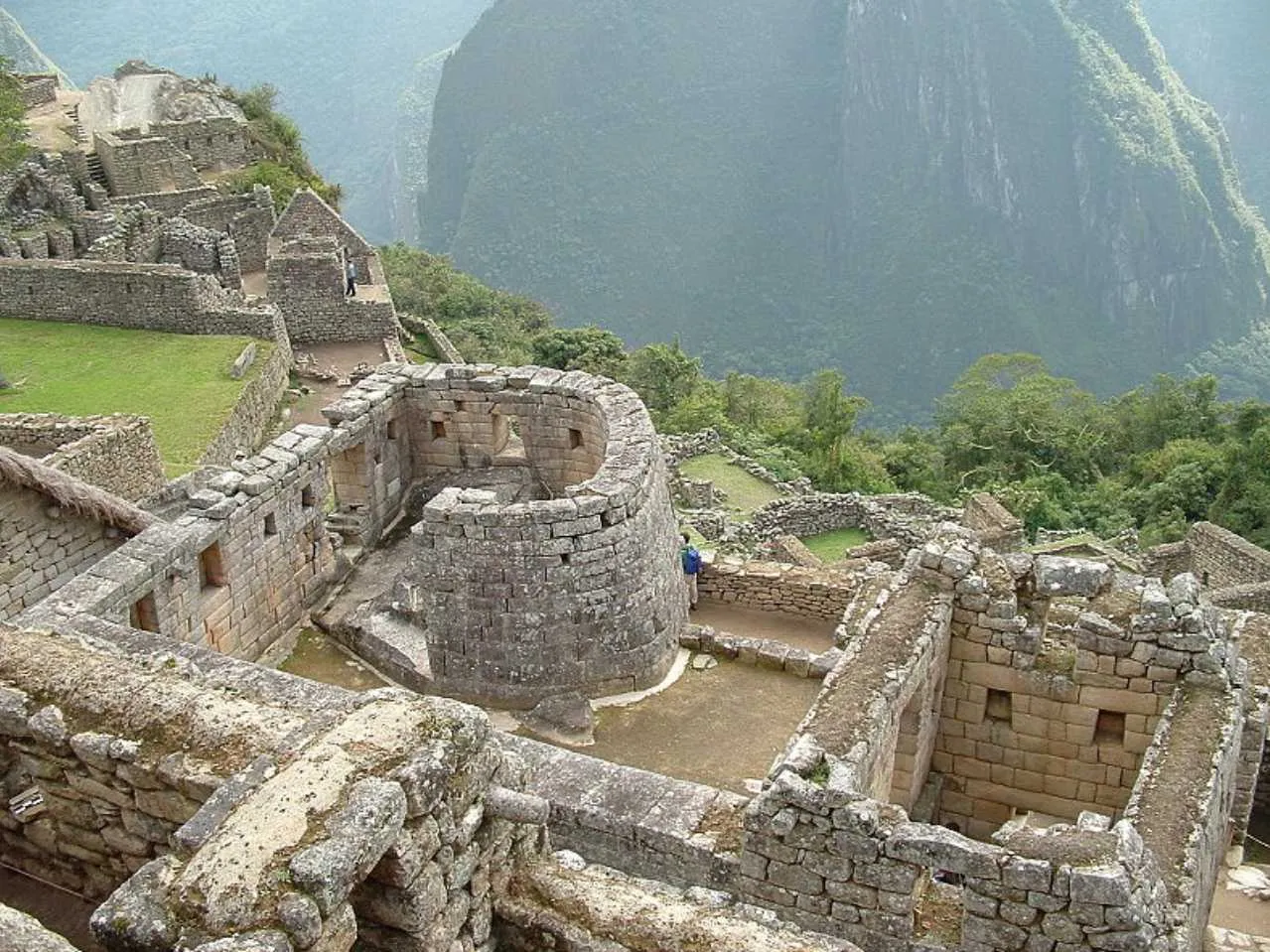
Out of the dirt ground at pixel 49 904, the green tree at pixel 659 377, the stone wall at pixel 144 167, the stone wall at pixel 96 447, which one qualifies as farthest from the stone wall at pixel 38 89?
the dirt ground at pixel 49 904

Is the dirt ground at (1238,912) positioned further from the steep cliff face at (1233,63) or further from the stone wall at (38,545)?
the steep cliff face at (1233,63)

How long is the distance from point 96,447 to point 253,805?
9.96 metres

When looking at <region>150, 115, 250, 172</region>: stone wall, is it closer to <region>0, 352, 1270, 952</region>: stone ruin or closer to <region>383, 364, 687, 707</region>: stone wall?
<region>0, 352, 1270, 952</region>: stone ruin

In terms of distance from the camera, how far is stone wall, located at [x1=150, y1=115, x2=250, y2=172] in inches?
1405

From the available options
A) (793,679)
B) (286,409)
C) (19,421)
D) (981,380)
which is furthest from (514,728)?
(981,380)

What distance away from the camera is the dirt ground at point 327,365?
2244cm

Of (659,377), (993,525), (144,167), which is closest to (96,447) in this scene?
(993,525)

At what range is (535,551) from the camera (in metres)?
9.14

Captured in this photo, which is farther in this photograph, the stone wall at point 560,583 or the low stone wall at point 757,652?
the low stone wall at point 757,652

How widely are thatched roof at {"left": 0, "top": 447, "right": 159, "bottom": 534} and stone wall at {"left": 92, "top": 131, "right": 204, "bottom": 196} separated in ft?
81.3

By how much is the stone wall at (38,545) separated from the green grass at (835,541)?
1523 cm

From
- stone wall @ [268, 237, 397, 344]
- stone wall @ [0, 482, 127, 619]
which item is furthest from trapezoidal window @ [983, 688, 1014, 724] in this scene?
stone wall @ [268, 237, 397, 344]

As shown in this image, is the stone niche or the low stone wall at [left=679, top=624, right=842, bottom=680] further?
the low stone wall at [left=679, top=624, right=842, bottom=680]

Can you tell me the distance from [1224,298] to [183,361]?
9311 centimetres
